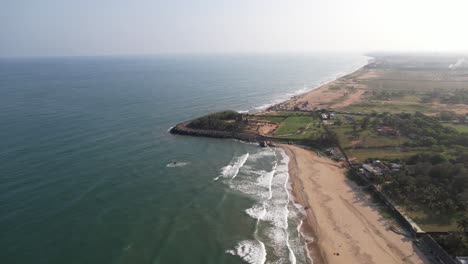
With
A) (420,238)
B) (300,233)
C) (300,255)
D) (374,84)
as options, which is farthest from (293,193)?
(374,84)

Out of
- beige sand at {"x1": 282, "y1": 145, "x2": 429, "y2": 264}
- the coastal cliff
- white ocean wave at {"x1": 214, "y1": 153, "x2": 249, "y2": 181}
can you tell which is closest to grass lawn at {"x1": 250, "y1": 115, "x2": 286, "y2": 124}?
the coastal cliff

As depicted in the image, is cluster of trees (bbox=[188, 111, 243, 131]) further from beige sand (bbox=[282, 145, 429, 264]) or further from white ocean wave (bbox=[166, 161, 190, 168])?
beige sand (bbox=[282, 145, 429, 264])

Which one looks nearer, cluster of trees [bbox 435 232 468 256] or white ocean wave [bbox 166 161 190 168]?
cluster of trees [bbox 435 232 468 256]

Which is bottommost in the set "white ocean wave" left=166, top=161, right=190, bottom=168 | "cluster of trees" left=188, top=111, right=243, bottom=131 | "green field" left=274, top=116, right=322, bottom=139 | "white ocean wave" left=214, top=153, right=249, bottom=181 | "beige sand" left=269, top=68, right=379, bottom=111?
"white ocean wave" left=214, top=153, right=249, bottom=181

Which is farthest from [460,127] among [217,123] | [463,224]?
[217,123]

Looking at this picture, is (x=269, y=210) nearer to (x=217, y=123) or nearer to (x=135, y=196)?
(x=135, y=196)

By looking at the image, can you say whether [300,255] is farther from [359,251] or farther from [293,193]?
[293,193]
